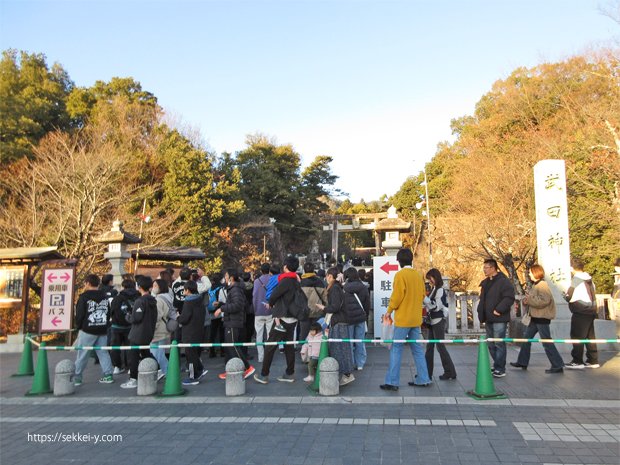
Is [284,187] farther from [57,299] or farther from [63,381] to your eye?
[63,381]

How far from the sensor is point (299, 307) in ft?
22.4

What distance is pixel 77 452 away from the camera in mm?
4652

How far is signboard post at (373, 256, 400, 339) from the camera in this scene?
1000 cm

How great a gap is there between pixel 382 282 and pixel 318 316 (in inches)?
119

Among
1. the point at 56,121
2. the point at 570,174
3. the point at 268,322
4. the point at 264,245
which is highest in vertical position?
the point at 56,121

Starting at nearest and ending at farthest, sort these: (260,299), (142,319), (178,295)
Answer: (142,319)
(260,299)
(178,295)

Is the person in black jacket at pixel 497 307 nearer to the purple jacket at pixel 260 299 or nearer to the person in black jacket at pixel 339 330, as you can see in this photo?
the person in black jacket at pixel 339 330

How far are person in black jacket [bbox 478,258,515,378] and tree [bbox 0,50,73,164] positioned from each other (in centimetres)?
2203

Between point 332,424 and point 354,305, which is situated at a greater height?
point 354,305

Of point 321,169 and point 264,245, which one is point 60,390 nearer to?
point 264,245

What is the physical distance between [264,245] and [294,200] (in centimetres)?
697

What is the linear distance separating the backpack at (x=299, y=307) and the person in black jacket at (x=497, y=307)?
2890 millimetres

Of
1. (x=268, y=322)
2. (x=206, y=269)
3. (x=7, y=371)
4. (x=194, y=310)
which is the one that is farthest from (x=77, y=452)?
(x=206, y=269)

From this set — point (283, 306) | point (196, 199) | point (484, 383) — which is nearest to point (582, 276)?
point (484, 383)
